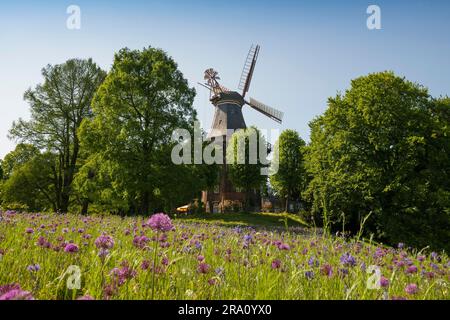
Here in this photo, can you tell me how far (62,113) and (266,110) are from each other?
38228 mm

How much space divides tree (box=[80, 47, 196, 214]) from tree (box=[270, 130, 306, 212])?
78.2 feet

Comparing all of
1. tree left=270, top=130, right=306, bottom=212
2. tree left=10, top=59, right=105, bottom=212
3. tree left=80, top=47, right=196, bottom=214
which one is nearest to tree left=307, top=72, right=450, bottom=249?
tree left=80, top=47, right=196, bottom=214

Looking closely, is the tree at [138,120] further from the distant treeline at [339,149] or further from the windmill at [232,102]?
the windmill at [232,102]

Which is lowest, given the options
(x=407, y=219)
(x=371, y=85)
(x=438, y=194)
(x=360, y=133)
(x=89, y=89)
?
(x=407, y=219)

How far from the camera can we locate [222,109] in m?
58.2

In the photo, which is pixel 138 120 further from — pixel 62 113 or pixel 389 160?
pixel 389 160

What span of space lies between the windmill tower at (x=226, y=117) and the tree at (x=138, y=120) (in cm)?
2467

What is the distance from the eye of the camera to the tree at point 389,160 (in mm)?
21406

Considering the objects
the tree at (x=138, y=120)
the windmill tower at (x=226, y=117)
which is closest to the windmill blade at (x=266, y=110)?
the windmill tower at (x=226, y=117)

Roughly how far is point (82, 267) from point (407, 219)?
22.6 m

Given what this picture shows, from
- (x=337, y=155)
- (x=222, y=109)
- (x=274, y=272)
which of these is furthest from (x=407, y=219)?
(x=222, y=109)

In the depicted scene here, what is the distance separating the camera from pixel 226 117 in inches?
2238
